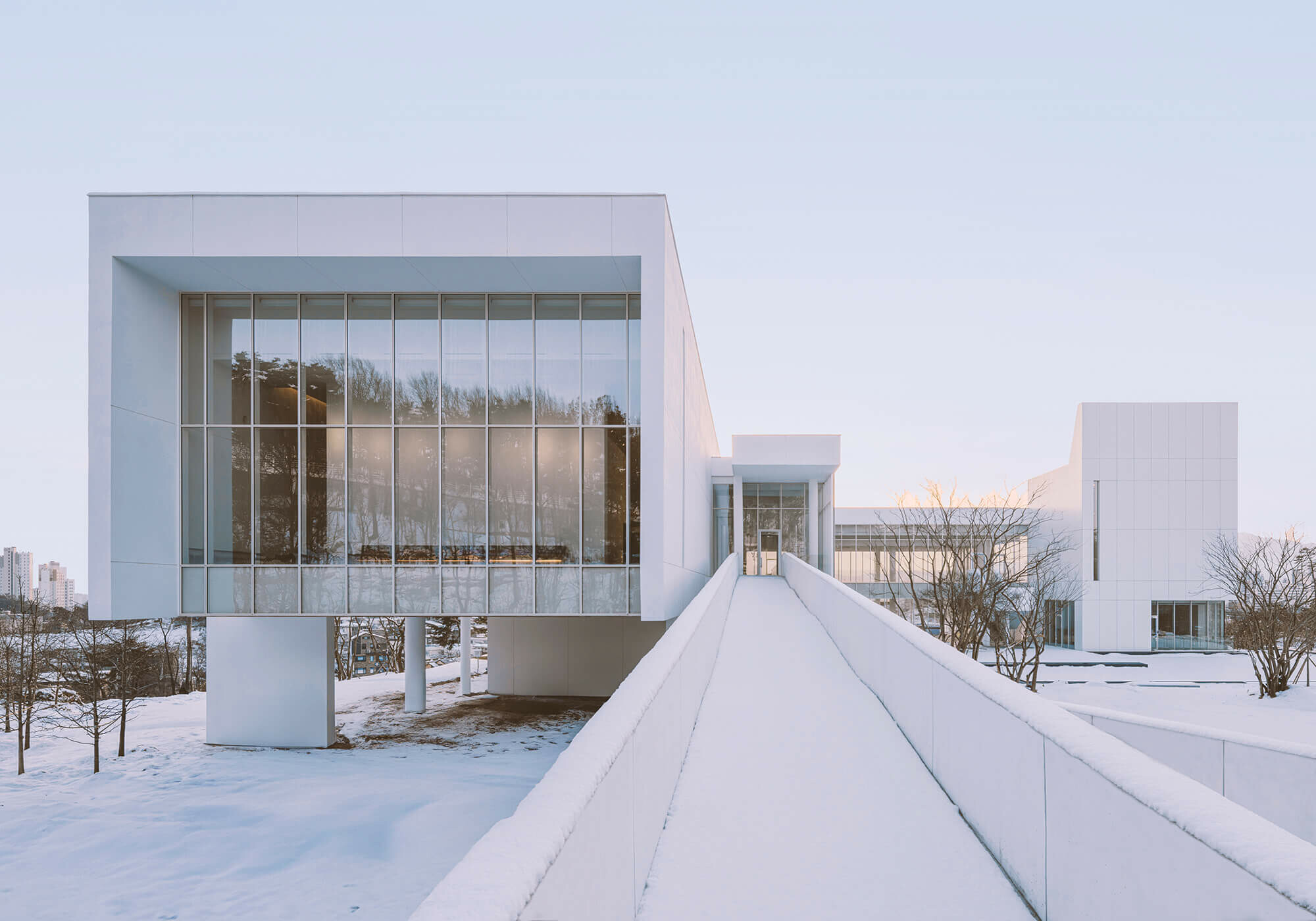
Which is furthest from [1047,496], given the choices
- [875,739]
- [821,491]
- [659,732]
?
[659,732]

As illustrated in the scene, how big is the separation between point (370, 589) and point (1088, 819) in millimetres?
17371

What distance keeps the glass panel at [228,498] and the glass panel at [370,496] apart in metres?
2.55

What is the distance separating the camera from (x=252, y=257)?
55.4ft

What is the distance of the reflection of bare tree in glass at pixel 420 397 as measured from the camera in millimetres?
18484

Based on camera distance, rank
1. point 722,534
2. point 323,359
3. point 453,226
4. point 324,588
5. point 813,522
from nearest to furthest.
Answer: point 453,226, point 324,588, point 323,359, point 813,522, point 722,534

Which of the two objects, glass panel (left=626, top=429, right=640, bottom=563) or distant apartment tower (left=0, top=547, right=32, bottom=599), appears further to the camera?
distant apartment tower (left=0, top=547, right=32, bottom=599)

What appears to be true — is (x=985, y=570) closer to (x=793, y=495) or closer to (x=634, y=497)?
(x=634, y=497)

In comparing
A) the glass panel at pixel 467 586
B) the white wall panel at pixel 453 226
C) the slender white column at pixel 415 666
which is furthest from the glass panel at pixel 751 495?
the white wall panel at pixel 453 226

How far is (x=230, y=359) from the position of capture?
18.7 meters

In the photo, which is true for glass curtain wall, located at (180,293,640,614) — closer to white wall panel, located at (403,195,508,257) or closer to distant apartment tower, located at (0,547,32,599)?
white wall panel, located at (403,195,508,257)

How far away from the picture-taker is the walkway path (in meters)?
4.07

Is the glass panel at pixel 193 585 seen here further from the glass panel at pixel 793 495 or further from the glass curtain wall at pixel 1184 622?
the glass curtain wall at pixel 1184 622

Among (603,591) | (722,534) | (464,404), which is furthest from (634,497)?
(722,534)

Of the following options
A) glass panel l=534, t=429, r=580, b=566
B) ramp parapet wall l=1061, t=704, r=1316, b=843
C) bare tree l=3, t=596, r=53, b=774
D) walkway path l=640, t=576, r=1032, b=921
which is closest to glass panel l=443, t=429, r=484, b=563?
glass panel l=534, t=429, r=580, b=566
